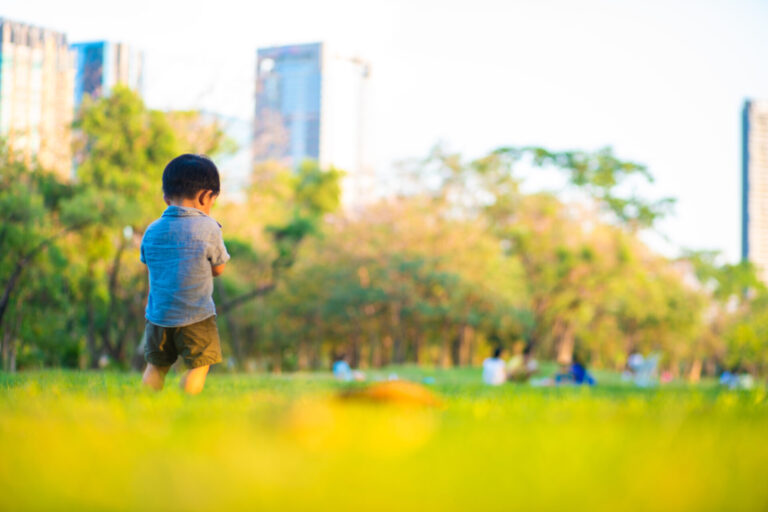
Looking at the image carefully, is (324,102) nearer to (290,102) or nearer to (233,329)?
(290,102)

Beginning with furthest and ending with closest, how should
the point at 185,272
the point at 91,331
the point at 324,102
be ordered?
the point at 324,102
the point at 91,331
the point at 185,272

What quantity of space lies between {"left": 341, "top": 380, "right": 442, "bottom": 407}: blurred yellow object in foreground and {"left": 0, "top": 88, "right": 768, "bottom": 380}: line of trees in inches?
510

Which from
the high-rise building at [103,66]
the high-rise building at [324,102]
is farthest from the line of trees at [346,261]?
the high-rise building at [324,102]

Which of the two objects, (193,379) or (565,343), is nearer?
(193,379)

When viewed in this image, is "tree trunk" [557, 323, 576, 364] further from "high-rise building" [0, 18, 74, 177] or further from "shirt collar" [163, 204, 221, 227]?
"shirt collar" [163, 204, 221, 227]

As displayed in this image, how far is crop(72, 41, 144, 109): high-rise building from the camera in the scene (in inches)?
822

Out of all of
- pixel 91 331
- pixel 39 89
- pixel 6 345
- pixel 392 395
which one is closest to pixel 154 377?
pixel 392 395

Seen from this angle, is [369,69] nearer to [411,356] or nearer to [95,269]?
[411,356]

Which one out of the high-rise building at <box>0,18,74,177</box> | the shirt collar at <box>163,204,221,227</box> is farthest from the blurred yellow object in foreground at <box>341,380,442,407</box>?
the high-rise building at <box>0,18,74,177</box>

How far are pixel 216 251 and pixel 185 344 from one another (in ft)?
1.97

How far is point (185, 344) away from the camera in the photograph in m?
4.52

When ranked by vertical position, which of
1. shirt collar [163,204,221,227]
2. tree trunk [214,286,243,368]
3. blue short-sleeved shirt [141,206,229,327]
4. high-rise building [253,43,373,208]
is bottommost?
tree trunk [214,286,243,368]

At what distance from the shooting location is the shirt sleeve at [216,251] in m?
4.55

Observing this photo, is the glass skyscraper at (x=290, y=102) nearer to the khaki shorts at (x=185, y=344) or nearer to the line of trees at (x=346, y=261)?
the line of trees at (x=346, y=261)
